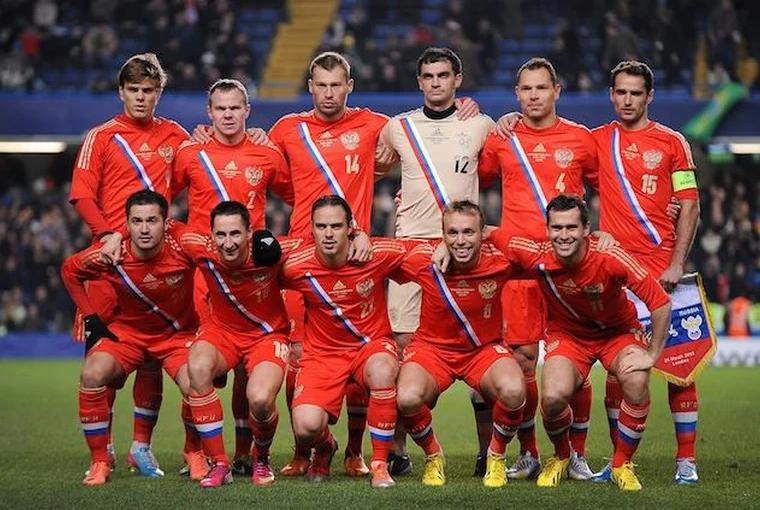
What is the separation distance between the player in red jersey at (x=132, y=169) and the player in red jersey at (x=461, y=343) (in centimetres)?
167

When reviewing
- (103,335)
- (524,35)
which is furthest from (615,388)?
(524,35)

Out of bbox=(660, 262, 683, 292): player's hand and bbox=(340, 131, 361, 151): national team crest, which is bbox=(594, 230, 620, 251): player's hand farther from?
bbox=(340, 131, 361, 151): national team crest

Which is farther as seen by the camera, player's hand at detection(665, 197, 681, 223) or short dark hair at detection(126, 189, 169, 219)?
player's hand at detection(665, 197, 681, 223)

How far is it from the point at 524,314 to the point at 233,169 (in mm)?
1909

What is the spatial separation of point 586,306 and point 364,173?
1.62 metres

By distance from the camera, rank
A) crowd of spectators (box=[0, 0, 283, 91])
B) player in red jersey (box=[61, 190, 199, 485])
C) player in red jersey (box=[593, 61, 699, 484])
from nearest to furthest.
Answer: player in red jersey (box=[61, 190, 199, 485])
player in red jersey (box=[593, 61, 699, 484])
crowd of spectators (box=[0, 0, 283, 91])

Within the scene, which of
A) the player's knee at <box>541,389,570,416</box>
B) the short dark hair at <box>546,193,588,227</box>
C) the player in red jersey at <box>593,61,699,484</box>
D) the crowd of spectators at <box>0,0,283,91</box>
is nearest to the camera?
the short dark hair at <box>546,193,588,227</box>

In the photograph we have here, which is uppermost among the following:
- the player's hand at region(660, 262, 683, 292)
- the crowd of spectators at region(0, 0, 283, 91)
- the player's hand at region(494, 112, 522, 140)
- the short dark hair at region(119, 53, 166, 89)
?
the crowd of spectators at region(0, 0, 283, 91)

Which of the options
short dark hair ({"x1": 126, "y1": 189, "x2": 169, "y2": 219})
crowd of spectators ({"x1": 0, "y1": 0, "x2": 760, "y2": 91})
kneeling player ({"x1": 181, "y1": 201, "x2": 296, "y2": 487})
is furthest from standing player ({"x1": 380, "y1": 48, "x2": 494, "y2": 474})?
crowd of spectators ({"x1": 0, "y1": 0, "x2": 760, "y2": 91})

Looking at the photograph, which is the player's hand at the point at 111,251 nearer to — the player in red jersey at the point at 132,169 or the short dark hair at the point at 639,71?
the player in red jersey at the point at 132,169

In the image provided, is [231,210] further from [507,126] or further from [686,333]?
[686,333]

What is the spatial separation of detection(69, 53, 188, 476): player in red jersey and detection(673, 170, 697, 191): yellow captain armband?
297 cm

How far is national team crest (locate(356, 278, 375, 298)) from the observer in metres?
7.91

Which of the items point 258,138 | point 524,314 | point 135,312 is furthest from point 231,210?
point 524,314
